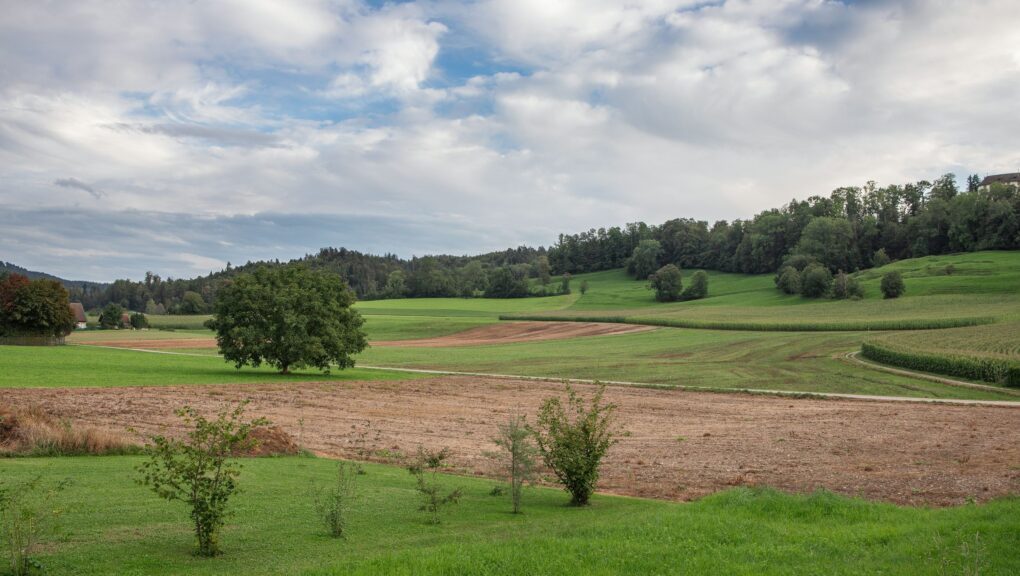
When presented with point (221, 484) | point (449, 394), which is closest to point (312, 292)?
point (449, 394)

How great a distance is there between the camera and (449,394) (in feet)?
139

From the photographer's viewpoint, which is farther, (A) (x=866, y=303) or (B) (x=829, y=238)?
(B) (x=829, y=238)

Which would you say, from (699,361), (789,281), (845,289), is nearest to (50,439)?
(699,361)

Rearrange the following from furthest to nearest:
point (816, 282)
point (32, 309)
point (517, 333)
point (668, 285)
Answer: point (668, 285)
point (816, 282)
point (517, 333)
point (32, 309)

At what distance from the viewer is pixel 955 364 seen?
162ft

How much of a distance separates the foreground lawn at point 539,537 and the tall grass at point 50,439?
310cm

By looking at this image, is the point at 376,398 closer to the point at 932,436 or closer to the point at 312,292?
the point at 312,292

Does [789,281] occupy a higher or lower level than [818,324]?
higher

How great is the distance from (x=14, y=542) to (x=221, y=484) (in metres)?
2.42

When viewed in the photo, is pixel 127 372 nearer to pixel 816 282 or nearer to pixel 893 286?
pixel 893 286

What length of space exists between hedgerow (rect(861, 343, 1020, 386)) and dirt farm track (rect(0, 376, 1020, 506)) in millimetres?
10488

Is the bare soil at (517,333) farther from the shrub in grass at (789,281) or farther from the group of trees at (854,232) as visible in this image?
the group of trees at (854,232)

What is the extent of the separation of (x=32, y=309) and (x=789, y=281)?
11364 cm

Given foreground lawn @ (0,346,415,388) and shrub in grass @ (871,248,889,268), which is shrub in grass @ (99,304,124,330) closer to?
foreground lawn @ (0,346,415,388)
